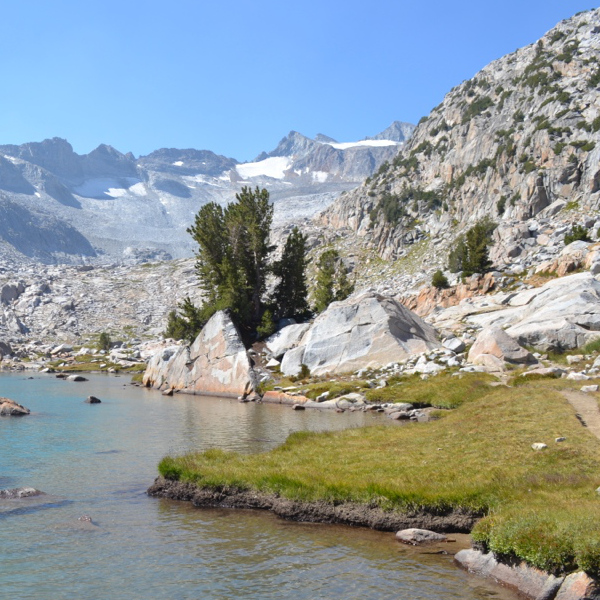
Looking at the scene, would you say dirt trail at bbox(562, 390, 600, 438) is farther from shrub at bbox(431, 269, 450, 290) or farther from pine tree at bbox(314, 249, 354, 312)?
shrub at bbox(431, 269, 450, 290)

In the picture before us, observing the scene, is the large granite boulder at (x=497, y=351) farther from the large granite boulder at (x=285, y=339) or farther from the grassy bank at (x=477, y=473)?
the large granite boulder at (x=285, y=339)

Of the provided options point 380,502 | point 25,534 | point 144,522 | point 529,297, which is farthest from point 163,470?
point 529,297

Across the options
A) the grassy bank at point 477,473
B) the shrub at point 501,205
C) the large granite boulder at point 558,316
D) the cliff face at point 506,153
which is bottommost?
the grassy bank at point 477,473

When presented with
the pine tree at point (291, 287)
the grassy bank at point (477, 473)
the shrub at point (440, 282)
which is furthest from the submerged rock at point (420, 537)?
the shrub at point (440, 282)

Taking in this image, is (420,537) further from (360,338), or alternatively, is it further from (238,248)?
(238,248)

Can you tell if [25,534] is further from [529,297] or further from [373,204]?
[373,204]

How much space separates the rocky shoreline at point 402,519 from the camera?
464 inches

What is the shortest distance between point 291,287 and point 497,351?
37271 millimetres

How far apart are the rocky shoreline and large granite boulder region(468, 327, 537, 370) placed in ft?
106

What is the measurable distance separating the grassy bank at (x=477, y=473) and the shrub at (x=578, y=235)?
59.3 meters

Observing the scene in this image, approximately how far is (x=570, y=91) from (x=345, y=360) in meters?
107

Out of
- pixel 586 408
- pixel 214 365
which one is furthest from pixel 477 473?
pixel 214 365

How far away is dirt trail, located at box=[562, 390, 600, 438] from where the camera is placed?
2350 centimetres

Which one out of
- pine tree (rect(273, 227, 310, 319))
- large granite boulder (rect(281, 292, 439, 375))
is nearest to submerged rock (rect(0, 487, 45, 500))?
large granite boulder (rect(281, 292, 439, 375))
